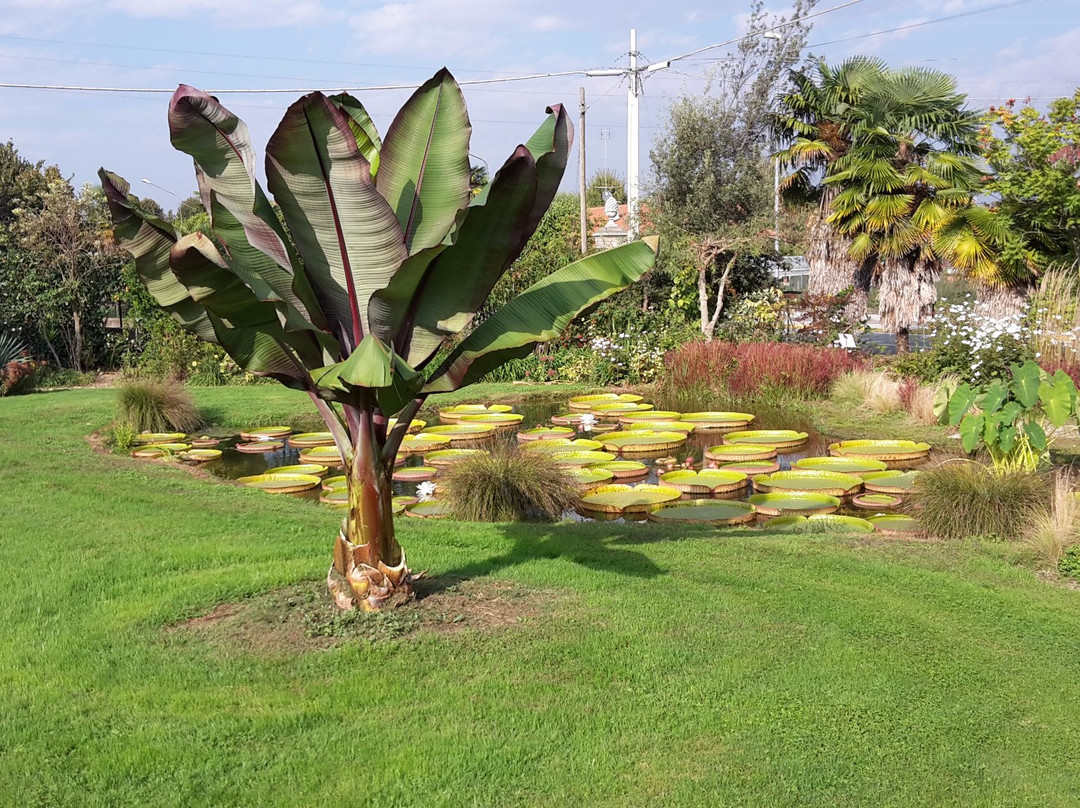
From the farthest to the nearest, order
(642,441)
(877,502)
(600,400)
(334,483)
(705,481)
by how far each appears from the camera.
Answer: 1. (600,400)
2. (642,441)
3. (334,483)
4. (705,481)
5. (877,502)

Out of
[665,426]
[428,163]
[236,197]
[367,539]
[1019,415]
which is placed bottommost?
[665,426]

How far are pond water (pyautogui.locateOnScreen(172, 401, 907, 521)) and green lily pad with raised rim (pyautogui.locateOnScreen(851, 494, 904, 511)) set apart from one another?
8 centimetres

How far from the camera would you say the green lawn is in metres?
3.62

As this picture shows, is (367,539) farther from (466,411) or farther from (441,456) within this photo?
(466,411)

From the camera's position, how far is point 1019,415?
28.5 ft

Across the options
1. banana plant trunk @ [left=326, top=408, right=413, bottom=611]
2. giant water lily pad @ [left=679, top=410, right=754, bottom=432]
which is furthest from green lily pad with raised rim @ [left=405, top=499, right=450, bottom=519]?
giant water lily pad @ [left=679, top=410, right=754, bottom=432]

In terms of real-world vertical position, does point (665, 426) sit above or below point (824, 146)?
below

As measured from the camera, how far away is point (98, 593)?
567 cm

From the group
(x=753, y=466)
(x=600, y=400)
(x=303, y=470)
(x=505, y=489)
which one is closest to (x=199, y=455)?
(x=303, y=470)

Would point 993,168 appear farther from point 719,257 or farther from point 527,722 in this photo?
point 527,722

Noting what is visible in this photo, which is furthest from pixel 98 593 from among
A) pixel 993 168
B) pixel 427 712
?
pixel 993 168

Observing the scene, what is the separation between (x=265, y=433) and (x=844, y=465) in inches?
313

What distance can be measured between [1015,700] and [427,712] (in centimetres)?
262

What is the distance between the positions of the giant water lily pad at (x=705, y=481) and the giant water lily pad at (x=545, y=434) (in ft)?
8.08
